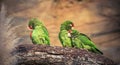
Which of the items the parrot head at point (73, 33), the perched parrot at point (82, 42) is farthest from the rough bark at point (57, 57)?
the parrot head at point (73, 33)

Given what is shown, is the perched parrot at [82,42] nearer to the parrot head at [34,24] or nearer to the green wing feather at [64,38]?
the green wing feather at [64,38]

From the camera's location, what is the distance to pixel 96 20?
5.43 meters

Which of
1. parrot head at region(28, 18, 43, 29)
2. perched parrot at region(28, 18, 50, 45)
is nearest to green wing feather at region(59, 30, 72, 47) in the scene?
perched parrot at region(28, 18, 50, 45)

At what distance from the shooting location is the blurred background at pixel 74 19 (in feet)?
17.6

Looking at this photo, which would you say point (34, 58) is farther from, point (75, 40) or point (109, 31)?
point (109, 31)

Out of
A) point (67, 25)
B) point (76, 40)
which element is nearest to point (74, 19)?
point (67, 25)

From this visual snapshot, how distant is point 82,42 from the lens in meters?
5.39

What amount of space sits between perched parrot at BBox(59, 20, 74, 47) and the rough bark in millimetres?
79

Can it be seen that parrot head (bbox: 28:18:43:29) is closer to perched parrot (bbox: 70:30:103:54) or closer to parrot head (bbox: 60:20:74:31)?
parrot head (bbox: 60:20:74:31)

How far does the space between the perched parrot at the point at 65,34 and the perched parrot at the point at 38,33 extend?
16cm

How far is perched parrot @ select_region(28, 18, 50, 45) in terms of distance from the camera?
17.7ft

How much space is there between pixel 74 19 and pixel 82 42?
284mm

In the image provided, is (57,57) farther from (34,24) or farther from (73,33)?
(34,24)

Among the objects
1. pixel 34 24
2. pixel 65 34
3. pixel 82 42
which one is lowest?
pixel 82 42
